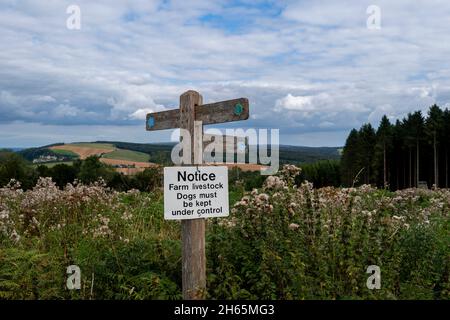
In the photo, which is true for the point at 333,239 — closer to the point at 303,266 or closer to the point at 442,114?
the point at 303,266

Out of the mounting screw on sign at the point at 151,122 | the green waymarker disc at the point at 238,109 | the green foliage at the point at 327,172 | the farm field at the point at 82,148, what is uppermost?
the farm field at the point at 82,148

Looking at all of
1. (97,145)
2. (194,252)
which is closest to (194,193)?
(194,252)

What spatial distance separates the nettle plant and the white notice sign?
0.66m

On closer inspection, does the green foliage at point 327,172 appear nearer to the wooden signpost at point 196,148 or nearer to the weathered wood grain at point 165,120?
the weathered wood grain at point 165,120

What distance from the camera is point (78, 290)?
21.5 ft

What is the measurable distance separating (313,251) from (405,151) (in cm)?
6177

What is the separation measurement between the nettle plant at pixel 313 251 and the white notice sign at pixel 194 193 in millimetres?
660

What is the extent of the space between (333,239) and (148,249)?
2.52 meters

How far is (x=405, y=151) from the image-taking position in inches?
2537

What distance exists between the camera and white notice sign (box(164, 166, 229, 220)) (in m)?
6.03

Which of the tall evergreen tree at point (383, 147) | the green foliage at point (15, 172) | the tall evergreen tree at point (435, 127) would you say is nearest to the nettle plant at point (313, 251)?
the green foliage at point (15, 172)

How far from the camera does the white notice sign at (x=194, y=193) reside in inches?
237

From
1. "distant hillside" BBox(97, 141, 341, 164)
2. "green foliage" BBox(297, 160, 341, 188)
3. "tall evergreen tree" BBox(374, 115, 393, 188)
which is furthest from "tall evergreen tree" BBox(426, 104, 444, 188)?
"green foliage" BBox(297, 160, 341, 188)
